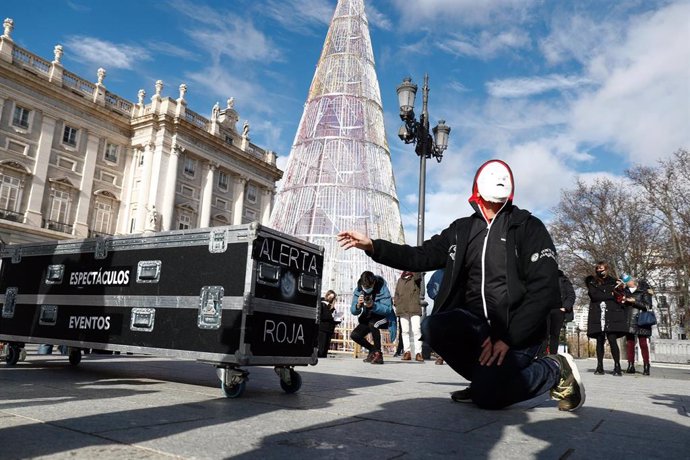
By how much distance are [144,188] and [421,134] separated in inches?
1126

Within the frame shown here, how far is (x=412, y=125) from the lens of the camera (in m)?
13.2

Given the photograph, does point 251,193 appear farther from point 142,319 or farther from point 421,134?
point 142,319

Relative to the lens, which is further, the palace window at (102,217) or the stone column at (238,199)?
the stone column at (238,199)

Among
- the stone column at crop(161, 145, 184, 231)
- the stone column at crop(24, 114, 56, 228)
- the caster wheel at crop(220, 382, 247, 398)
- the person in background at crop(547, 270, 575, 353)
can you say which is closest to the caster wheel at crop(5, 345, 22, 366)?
the caster wheel at crop(220, 382, 247, 398)

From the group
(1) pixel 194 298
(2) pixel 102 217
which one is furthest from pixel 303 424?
(2) pixel 102 217

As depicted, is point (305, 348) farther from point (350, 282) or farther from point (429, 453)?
point (350, 282)

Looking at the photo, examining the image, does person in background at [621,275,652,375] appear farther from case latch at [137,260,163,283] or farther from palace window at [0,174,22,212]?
palace window at [0,174,22,212]

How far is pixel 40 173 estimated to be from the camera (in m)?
31.7

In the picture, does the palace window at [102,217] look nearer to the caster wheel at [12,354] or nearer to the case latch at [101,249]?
the caster wheel at [12,354]

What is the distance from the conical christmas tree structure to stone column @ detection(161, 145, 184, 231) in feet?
43.0

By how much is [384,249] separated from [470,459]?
1589 mm

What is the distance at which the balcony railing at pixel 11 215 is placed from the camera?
2958 cm

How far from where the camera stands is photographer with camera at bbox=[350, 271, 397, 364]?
904 cm

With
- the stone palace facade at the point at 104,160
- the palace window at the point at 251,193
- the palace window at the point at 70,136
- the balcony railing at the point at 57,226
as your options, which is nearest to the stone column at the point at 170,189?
the stone palace facade at the point at 104,160
